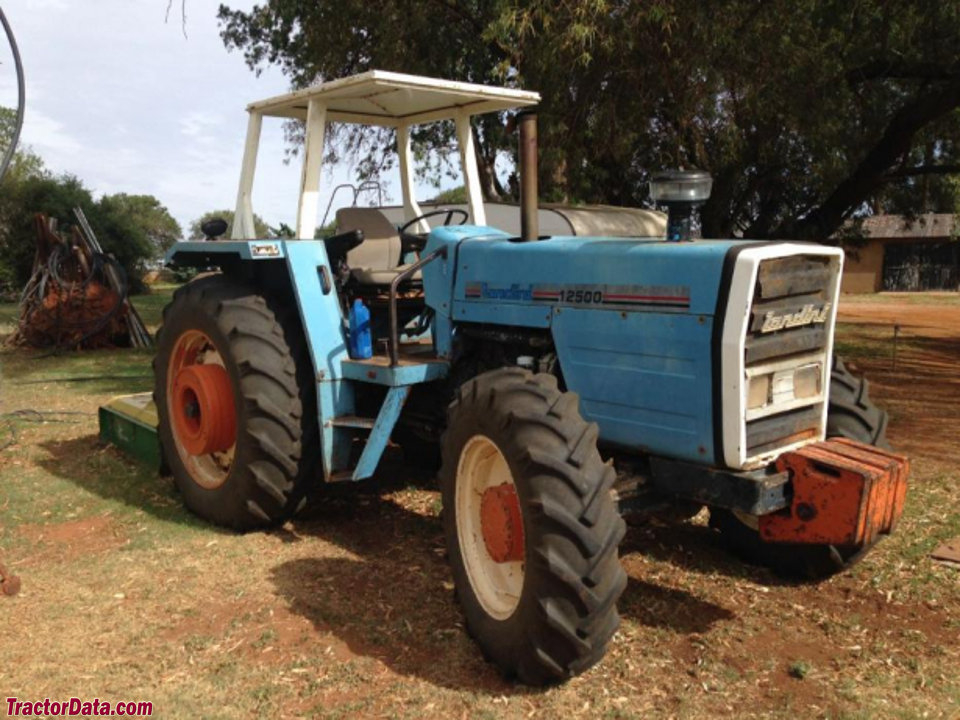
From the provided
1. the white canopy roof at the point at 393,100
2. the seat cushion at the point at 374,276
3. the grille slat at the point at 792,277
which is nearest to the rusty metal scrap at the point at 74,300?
the white canopy roof at the point at 393,100

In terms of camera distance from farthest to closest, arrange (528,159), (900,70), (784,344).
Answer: (900,70), (528,159), (784,344)

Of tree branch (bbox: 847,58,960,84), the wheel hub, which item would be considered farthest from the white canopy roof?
tree branch (bbox: 847,58,960,84)

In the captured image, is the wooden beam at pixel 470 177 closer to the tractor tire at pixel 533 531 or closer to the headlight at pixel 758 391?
the tractor tire at pixel 533 531

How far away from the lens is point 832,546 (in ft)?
12.5

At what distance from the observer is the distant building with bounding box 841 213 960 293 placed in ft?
103

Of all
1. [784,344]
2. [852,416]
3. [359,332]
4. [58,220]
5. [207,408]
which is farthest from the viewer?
[58,220]

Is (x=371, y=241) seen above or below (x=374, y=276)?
above

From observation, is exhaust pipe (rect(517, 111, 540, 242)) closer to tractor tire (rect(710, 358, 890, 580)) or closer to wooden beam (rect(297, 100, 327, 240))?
wooden beam (rect(297, 100, 327, 240))

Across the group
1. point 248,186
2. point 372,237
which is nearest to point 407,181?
point 372,237

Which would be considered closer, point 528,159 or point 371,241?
point 528,159

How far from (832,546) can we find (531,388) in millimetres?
1570

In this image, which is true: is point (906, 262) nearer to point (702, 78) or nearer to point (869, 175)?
point (869, 175)

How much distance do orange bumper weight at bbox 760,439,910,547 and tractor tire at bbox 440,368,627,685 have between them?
2.14 ft

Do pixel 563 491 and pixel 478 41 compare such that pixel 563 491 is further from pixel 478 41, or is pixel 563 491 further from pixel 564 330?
pixel 478 41
